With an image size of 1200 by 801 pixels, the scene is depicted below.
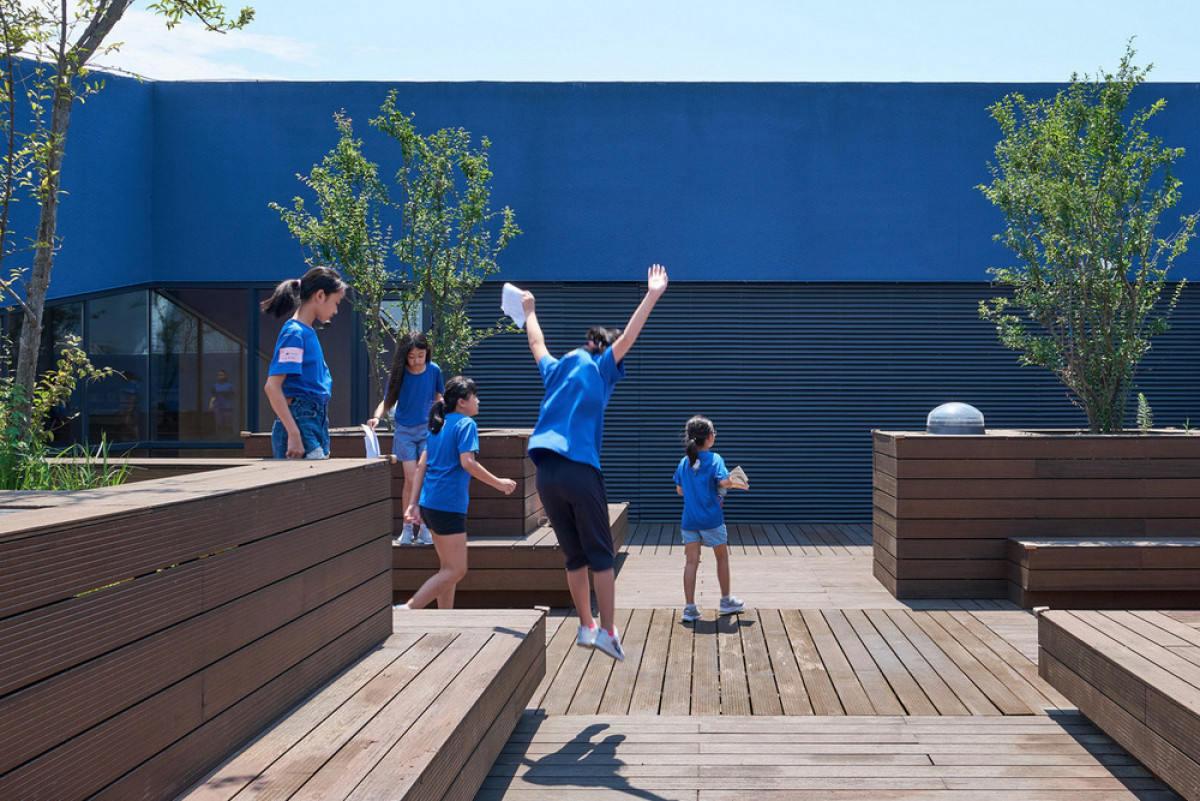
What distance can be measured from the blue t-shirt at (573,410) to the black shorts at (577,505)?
50 millimetres

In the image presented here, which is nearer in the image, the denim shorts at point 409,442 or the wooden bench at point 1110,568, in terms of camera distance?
the wooden bench at point 1110,568

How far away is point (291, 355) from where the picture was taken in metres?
4.41

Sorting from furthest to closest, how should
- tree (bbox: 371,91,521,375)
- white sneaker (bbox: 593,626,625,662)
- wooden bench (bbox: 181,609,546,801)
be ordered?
1. tree (bbox: 371,91,521,375)
2. white sneaker (bbox: 593,626,625,662)
3. wooden bench (bbox: 181,609,546,801)

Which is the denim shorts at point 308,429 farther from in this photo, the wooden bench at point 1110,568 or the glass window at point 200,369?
the glass window at point 200,369

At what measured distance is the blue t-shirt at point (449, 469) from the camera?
560 centimetres

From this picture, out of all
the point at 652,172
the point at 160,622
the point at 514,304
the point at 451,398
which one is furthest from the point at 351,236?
the point at 160,622

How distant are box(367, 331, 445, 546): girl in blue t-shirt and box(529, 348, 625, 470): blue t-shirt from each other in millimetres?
2586

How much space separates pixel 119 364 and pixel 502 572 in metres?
6.84

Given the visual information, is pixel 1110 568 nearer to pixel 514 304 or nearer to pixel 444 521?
pixel 444 521

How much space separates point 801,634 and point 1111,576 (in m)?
2.31

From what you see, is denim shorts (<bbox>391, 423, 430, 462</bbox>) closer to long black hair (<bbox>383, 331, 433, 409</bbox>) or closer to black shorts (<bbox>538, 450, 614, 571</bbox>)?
long black hair (<bbox>383, 331, 433, 409</bbox>)

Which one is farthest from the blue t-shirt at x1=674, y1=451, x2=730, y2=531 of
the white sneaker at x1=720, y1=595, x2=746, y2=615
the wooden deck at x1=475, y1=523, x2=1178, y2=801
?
the wooden deck at x1=475, y1=523, x2=1178, y2=801

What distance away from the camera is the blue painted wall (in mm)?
11844

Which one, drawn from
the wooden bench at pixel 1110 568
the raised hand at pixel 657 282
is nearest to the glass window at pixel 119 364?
the raised hand at pixel 657 282
